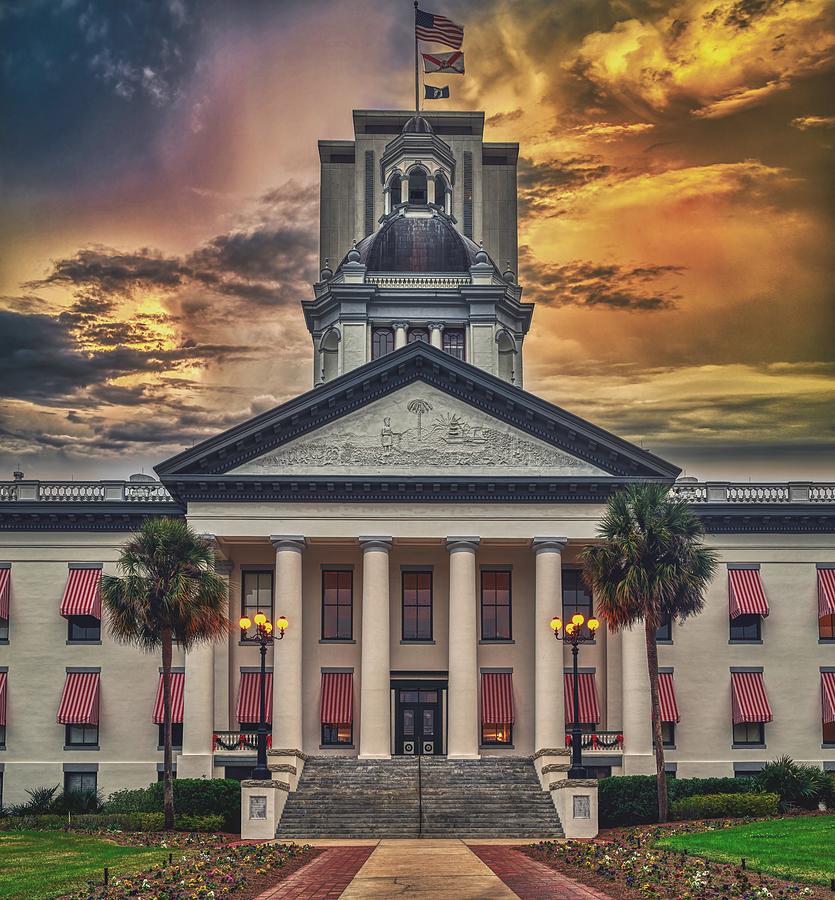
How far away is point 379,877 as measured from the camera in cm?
2884

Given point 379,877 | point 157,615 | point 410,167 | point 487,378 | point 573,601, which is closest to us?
point 379,877

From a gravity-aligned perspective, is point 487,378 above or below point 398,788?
above

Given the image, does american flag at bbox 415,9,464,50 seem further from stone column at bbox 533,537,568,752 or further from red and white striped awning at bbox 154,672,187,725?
red and white striped awning at bbox 154,672,187,725

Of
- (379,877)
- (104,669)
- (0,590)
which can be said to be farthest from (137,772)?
(379,877)

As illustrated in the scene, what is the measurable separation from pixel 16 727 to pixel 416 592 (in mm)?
16504

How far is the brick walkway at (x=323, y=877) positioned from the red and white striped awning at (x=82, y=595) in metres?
19.9

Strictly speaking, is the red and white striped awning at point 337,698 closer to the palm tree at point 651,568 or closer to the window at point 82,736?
the window at point 82,736

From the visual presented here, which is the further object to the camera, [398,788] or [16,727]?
[16,727]

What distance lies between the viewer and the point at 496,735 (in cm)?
5269

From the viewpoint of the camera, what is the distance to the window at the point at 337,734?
2068 inches

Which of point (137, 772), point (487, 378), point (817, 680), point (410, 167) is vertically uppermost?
point (410, 167)

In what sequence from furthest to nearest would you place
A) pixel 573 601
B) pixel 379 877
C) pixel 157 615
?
pixel 573 601
pixel 157 615
pixel 379 877

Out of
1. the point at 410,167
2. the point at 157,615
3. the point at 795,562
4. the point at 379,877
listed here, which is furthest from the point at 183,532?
the point at 410,167

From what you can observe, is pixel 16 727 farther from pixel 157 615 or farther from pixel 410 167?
pixel 410 167
